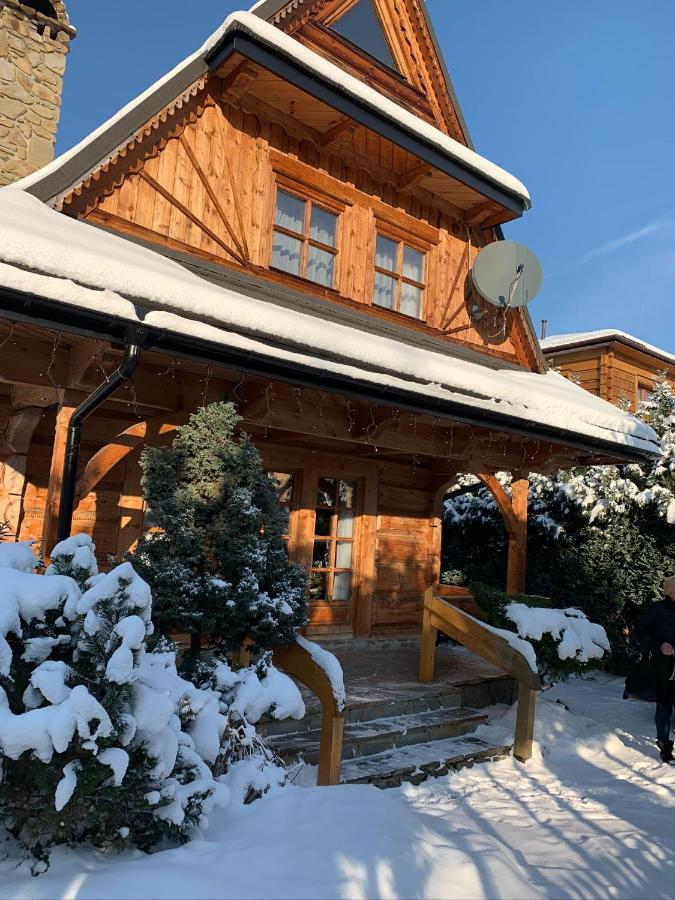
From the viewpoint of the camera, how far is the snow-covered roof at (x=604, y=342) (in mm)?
17391

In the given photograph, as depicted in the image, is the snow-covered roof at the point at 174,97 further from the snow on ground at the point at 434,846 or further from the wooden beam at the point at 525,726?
the wooden beam at the point at 525,726

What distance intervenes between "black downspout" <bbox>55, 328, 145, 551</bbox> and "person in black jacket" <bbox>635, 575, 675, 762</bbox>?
5176 mm

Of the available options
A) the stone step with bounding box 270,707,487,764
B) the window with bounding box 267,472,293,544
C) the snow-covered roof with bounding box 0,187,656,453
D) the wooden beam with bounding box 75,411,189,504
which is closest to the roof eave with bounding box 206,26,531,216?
the snow-covered roof with bounding box 0,187,656,453

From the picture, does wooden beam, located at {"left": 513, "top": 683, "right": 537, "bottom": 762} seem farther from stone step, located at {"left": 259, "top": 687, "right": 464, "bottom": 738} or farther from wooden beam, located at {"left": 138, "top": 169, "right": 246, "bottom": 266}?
wooden beam, located at {"left": 138, "top": 169, "right": 246, "bottom": 266}

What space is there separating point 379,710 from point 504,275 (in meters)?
6.03

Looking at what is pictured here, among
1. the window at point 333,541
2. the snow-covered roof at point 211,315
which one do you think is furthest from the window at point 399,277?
the window at point 333,541

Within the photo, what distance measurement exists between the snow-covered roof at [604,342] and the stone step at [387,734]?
12925 millimetres

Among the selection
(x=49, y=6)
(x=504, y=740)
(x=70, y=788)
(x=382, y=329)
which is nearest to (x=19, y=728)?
(x=70, y=788)

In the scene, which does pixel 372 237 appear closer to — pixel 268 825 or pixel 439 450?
pixel 439 450

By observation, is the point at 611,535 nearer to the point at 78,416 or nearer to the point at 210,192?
the point at 210,192

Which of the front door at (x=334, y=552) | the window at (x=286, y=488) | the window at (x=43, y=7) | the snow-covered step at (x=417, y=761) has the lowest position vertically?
the snow-covered step at (x=417, y=761)

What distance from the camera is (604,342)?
57.6ft

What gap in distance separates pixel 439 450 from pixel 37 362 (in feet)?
15.0

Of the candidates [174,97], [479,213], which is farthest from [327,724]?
[479,213]
